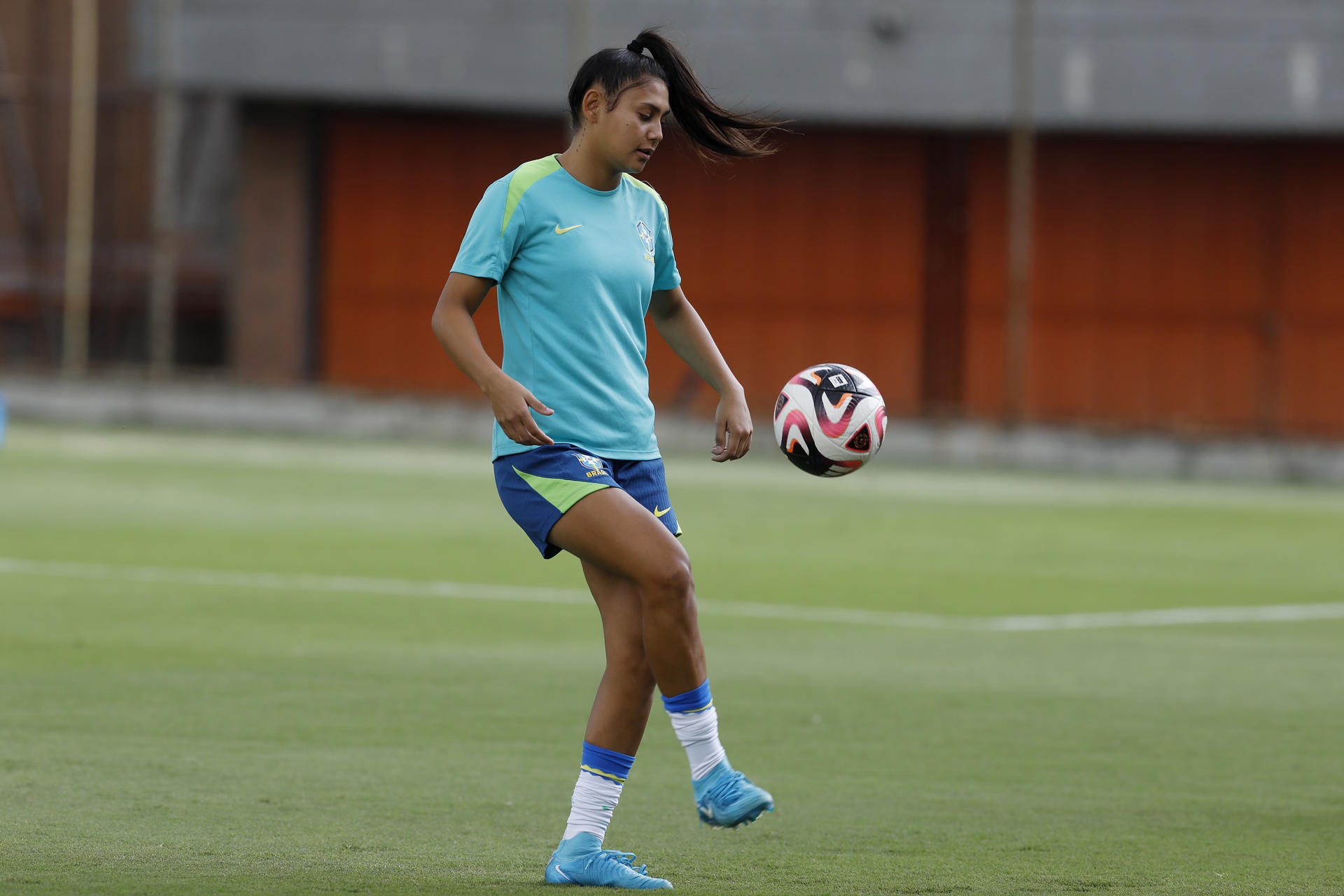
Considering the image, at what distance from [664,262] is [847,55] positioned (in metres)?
25.1

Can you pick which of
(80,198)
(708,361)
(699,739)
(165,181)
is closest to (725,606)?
(708,361)

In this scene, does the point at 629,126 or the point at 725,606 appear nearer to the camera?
the point at 629,126

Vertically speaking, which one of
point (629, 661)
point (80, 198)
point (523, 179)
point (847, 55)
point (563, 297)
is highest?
point (847, 55)

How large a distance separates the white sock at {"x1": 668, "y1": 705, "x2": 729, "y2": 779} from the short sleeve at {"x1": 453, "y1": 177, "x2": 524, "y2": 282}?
1308 millimetres

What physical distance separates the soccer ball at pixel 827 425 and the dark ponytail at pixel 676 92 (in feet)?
2.73

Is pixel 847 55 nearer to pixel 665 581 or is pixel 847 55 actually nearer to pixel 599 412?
pixel 599 412

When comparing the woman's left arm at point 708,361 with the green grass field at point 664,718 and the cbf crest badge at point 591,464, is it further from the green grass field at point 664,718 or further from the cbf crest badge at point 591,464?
the green grass field at point 664,718

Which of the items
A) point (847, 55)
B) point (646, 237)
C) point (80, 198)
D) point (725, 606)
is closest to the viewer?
point (646, 237)

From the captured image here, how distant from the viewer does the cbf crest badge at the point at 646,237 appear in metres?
5.98

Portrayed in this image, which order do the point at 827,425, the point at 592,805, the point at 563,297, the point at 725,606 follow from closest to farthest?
the point at 592,805
the point at 563,297
the point at 827,425
the point at 725,606

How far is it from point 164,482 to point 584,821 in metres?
15.8

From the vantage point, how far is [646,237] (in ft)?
19.8

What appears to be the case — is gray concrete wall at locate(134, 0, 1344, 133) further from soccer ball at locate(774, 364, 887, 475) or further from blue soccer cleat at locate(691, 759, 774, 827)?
blue soccer cleat at locate(691, 759, 774, 827)

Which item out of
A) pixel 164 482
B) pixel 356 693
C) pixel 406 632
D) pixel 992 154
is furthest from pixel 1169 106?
pixel 356 693
